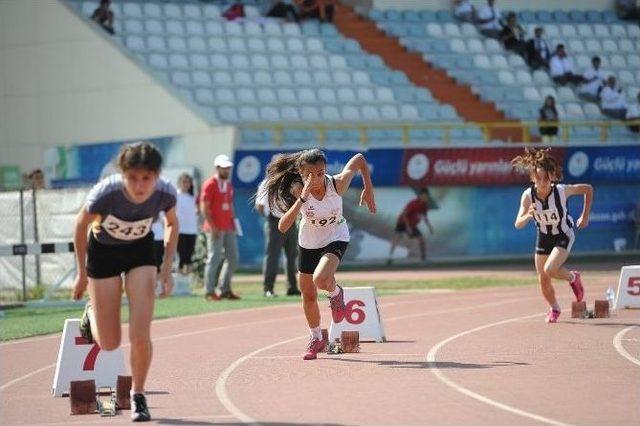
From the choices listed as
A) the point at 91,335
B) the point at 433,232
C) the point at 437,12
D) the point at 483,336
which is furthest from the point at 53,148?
the point at 91,335

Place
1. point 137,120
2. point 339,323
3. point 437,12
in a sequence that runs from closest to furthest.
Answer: point 339,323, point 137,120, point 437,12

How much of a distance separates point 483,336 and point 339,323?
1.75m

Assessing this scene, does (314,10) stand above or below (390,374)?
above

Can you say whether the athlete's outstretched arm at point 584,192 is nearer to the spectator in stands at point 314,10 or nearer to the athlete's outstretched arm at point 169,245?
the athlete's outstretched arm at point 169,245

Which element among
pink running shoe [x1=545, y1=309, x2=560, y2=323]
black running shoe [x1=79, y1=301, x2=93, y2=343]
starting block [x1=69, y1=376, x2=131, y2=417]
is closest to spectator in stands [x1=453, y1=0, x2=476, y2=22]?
pink running shoe [x1=545, y1=309, x2=560, y2=323]

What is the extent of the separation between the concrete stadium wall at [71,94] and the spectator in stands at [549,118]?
9.07 meters

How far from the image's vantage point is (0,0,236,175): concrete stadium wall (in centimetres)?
3281

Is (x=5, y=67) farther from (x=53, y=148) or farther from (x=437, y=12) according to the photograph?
(x=437, y=12)

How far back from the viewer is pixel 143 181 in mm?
9688

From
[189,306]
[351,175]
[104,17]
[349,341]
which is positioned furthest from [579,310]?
[104,17]

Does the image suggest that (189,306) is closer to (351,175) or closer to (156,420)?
(351,175)

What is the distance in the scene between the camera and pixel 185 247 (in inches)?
940

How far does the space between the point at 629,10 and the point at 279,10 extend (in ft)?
38.2

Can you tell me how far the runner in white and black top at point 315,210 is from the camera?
44.1 feet
